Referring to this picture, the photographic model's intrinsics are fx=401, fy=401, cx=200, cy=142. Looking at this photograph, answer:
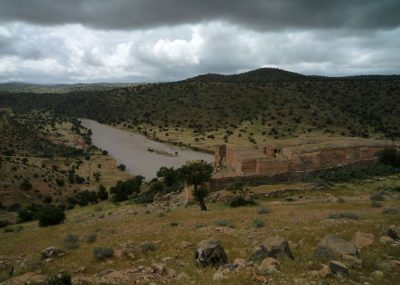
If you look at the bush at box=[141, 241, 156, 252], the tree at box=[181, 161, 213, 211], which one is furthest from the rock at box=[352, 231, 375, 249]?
the tree at box=[181, 161, 213, 211]

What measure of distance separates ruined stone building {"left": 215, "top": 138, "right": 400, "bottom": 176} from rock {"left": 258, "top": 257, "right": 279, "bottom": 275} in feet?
68.8

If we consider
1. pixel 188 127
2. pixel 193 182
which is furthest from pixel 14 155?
pixel 193 182

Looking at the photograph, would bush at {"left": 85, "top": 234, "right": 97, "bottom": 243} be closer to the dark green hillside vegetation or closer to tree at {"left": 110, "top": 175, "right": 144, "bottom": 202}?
tree at {"left": 110, "top": 175, "right": 144, "bottom": 202}

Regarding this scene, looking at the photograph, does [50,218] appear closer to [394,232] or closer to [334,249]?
[334,249]

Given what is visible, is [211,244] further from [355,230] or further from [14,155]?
[14,155]

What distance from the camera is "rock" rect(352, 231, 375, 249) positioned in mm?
10945

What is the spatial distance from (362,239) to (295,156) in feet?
71.7

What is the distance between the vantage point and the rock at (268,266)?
8914mm

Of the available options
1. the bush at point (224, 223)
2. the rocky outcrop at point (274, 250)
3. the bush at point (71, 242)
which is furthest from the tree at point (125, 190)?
the rocky outcrop at point (274, 250)

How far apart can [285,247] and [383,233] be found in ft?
12.5

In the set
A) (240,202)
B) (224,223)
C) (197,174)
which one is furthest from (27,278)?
(197,174)

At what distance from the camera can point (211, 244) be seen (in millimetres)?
10672

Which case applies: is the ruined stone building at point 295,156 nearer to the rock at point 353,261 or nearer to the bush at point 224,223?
the bush at point 224,223

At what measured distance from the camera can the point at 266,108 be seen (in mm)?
99438
